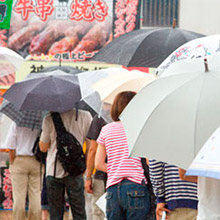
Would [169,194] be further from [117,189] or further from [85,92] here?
[85,92]

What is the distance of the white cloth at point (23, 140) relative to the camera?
26.0ft

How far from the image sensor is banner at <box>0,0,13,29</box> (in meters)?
6.79

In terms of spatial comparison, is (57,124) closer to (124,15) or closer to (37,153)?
(37,153)

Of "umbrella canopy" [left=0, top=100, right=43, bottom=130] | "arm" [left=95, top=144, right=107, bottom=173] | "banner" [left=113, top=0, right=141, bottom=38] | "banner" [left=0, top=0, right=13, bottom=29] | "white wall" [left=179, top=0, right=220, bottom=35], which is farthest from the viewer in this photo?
"white wall" [left=179, top=0, right=220, bottom=35]

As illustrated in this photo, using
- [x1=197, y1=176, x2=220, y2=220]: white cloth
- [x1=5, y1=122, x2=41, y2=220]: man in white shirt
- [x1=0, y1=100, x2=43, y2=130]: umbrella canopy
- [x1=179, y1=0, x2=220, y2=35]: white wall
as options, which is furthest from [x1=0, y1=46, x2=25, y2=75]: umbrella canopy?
[x1=179, y1=0, x2=220, y2=35]: white wall

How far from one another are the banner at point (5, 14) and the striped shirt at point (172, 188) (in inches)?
108

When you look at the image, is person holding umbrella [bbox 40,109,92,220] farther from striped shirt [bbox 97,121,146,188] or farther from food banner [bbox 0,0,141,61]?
food banner [bbox 0,0,141,61]

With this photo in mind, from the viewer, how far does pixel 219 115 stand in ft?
11.8

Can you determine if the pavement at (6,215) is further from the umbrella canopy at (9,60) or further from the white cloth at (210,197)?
the white cloth at (210,197)

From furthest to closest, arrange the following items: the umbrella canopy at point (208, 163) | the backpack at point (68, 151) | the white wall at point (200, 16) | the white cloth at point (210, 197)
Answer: the white wall at point (200, 16) < the backpack at point (68, 151) < the white cloth at point (210, 197) < the umbrella canopy at point (208, 163)

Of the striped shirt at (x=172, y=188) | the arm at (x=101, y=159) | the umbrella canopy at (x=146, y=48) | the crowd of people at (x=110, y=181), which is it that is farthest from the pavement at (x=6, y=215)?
the striped shirt at (x=172, y=188)

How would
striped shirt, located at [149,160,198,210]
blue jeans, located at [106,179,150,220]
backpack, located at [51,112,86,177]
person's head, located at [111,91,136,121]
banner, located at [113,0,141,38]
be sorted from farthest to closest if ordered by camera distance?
banner, located at [113,0,141,38] < backpack, located at [51,112,86,177] < person's head, located at [111,91,136,121] < blue jeans, located at [106,179,150,220] < striped shirt, located at [149,160,198,210]

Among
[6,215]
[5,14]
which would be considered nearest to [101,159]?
[5,14]

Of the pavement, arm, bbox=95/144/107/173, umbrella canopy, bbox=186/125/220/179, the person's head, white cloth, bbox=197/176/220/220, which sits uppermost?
umbrella canopy, bbox=186/125/220/179
